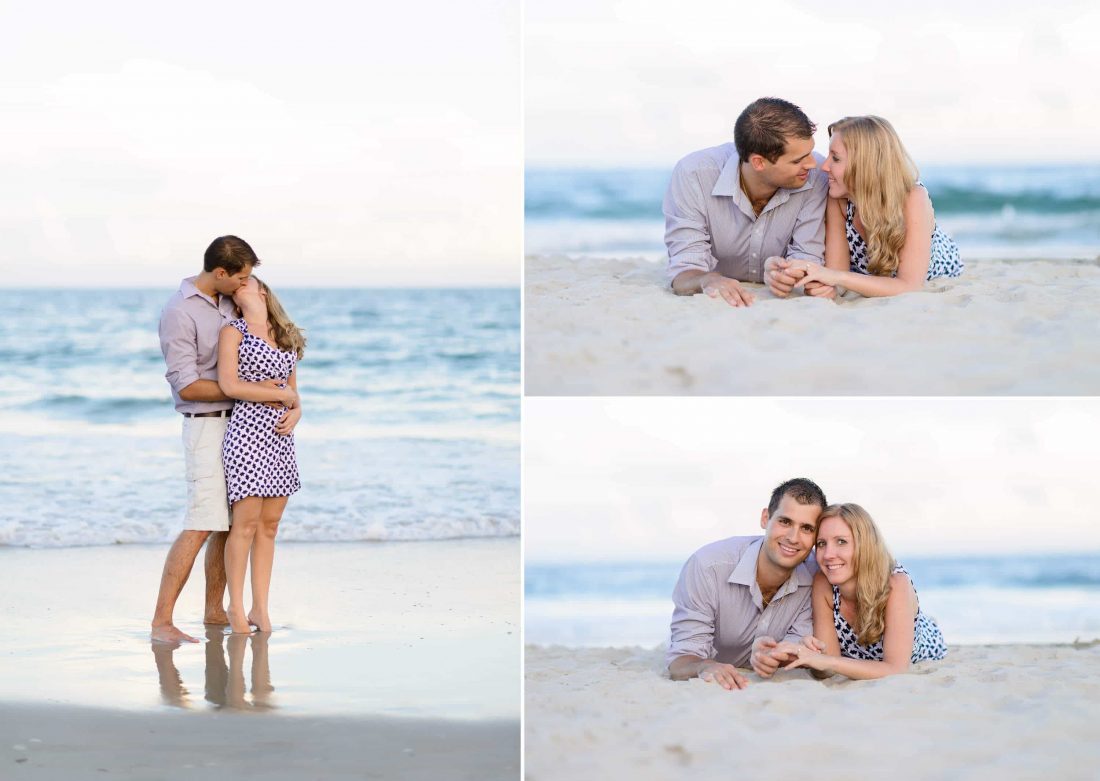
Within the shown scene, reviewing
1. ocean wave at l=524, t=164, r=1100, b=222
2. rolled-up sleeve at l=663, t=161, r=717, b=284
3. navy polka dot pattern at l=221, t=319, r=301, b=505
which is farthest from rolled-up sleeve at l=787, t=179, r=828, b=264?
ocean wave at l=524, t=164, r=1100, b=222

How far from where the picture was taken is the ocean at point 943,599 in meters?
6.06

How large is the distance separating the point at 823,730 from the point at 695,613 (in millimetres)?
585

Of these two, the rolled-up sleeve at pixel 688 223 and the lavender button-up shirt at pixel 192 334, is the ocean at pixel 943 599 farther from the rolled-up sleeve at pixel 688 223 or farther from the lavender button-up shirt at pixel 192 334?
the rolled-up sleeve at pixel 688 223

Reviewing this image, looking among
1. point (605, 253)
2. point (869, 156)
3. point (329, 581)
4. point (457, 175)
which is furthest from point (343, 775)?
point (457, 175)

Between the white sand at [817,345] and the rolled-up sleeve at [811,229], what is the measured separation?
0.18m

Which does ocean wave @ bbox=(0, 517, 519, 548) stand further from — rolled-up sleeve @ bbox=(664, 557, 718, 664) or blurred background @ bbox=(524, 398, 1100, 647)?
rolled-up sleeve @ bbox=(664, 557, 718, 664)

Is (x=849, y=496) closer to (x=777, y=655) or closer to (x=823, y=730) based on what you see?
(x=777, y=655)

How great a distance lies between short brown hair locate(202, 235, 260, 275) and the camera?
167 inches

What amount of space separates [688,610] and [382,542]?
11.6ft

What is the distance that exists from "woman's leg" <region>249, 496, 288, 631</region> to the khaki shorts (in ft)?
0.50

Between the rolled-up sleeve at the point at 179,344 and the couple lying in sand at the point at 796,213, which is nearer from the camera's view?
the couple lying in sand at the point at 796,213

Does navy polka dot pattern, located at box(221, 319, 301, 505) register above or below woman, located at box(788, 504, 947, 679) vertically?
above

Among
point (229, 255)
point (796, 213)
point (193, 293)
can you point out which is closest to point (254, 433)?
point (193, 293)

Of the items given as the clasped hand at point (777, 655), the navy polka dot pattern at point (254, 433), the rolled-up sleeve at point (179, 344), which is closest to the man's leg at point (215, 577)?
the navy polka dot pattern at point (254, 433)
